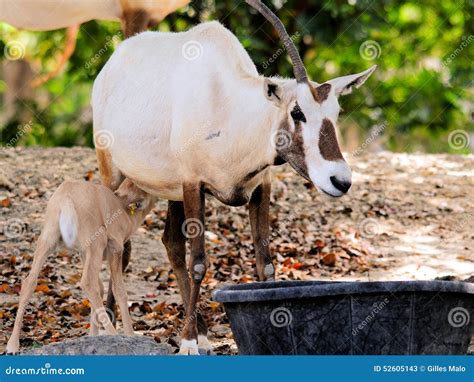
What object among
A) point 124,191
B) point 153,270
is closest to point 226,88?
point 124,191

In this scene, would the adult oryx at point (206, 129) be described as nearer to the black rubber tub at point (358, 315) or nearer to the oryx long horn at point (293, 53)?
the oryx long horn at point (293, 53)

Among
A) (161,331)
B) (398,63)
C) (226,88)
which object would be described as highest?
(398,63)

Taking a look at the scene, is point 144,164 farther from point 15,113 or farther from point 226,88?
point 15,113

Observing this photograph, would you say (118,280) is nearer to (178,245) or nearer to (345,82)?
(178,245)

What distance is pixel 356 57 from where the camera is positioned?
56.0 feet

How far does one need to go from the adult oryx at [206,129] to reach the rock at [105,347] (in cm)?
75

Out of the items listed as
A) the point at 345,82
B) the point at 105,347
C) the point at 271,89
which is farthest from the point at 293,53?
the point at 105,347

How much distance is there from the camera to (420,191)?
41.3 ft

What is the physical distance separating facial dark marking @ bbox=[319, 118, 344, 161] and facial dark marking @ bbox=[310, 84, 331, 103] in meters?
0.16

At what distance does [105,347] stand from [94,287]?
1036 mm

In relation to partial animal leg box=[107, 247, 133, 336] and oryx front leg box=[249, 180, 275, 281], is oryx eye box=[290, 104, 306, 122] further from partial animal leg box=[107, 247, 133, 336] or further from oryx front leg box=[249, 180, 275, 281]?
partial animal leg box=[107, 247, 133, 336]

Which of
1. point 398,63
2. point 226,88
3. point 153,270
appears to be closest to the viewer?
point 226,88

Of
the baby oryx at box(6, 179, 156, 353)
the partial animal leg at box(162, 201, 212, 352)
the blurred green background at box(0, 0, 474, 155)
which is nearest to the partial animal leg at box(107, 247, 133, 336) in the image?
the baby oryx at box(6, 179, 156, 353)

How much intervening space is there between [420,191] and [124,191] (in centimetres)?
511
